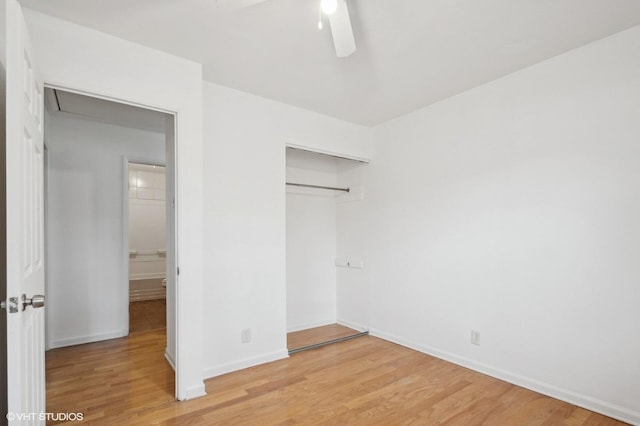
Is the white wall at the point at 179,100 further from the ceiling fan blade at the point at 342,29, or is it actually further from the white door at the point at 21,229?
the ceiling fan blade at the point at 342,29

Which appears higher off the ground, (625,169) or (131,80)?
(131,80)

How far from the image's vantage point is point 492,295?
9.09ft

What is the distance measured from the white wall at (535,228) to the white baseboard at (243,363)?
1.29 meters

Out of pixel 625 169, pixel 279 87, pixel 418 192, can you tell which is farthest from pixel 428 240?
pixel 279 87

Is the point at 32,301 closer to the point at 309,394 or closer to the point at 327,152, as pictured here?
the point at 309,394

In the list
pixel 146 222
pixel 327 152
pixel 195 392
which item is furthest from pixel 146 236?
pixel 195 392

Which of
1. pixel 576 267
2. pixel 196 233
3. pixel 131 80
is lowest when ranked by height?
pixel 576 267

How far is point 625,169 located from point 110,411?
375 cm

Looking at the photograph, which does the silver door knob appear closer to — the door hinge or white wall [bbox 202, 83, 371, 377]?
the door hinge

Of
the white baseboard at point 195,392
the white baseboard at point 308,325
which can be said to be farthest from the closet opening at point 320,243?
the white baseboard at point 195,392

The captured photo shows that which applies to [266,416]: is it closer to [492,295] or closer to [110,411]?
[110,411]

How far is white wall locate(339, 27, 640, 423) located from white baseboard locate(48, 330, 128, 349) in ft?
10.3

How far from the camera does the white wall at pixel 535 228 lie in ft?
7.02

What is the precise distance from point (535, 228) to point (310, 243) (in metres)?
2.50
